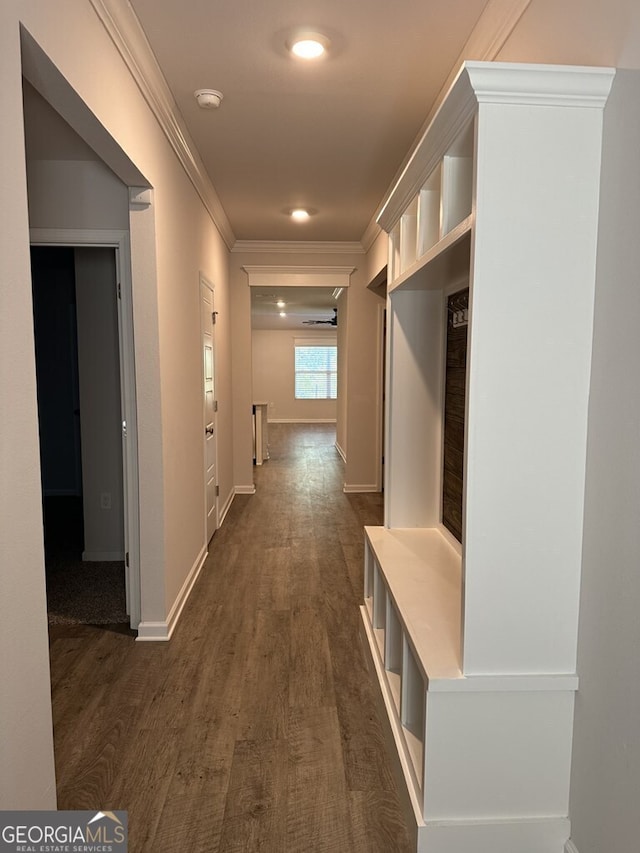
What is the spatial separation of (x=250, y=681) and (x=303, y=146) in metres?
2.92

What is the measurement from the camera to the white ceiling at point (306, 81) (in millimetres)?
2139

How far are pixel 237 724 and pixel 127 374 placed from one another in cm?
171

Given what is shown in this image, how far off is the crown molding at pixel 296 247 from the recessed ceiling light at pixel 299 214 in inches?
37.8

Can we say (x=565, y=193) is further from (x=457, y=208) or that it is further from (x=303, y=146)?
(x=303, y=146)

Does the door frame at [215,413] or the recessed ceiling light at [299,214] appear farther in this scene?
the recessed ceiling light at [299,214]

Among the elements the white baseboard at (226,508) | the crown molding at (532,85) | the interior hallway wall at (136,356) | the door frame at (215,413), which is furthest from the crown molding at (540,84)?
the white baseboard at (226,508)

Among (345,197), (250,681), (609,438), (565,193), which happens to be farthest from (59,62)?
(345,197)

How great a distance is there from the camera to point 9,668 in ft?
4.28

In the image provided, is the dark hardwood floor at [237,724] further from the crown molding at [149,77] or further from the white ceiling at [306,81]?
the white ceiling at [306,81]

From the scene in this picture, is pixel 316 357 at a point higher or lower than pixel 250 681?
higher

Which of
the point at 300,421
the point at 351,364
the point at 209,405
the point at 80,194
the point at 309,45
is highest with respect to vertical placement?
the point at 309,45

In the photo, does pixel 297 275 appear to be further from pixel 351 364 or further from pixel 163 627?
pixel 163 627

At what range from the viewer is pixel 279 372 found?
14.1 metres

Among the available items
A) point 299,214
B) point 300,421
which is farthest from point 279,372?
point 299,214
